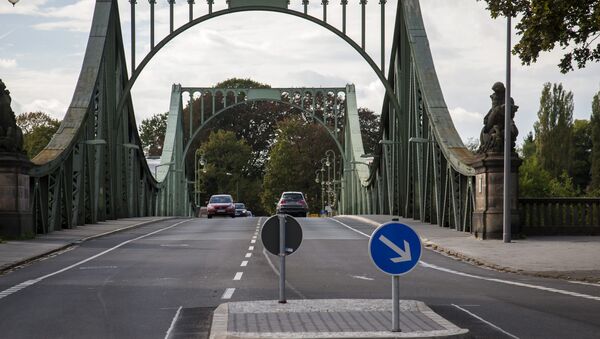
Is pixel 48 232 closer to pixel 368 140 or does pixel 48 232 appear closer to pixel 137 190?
pixel 137 190

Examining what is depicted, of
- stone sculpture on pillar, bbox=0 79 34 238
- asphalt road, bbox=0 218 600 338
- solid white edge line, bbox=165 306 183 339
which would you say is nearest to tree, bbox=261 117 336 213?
stone sculpture on pillar, bbox=0 79 34 238

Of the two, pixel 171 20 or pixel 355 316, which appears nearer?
pixel 355 316

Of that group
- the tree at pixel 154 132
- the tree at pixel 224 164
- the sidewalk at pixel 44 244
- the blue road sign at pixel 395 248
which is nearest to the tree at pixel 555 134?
the tree at pixel 224 164

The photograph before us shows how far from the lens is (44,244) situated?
28.0m

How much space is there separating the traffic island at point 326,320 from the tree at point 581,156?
91964 mm

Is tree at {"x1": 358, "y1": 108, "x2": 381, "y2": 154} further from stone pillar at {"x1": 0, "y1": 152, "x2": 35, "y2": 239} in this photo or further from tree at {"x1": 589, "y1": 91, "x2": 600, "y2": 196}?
stone pillar at {"x1": 0, "y1": 152, "x2": 35, "y2": 239}

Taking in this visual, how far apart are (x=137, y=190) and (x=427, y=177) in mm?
18051

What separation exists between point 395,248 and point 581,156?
4016 inches

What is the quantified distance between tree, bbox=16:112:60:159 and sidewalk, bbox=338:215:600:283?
229 ft

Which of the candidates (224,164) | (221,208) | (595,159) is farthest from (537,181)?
(221,208)

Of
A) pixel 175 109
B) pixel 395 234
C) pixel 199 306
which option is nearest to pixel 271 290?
pixel 199 306

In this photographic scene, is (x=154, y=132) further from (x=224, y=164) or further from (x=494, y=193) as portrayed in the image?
(x=494, y=193)

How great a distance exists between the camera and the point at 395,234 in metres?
10.1

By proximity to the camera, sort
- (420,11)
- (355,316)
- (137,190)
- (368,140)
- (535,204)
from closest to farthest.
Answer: (355,316) < (535,204) < (420,11) < (137,190) < (368,140)
